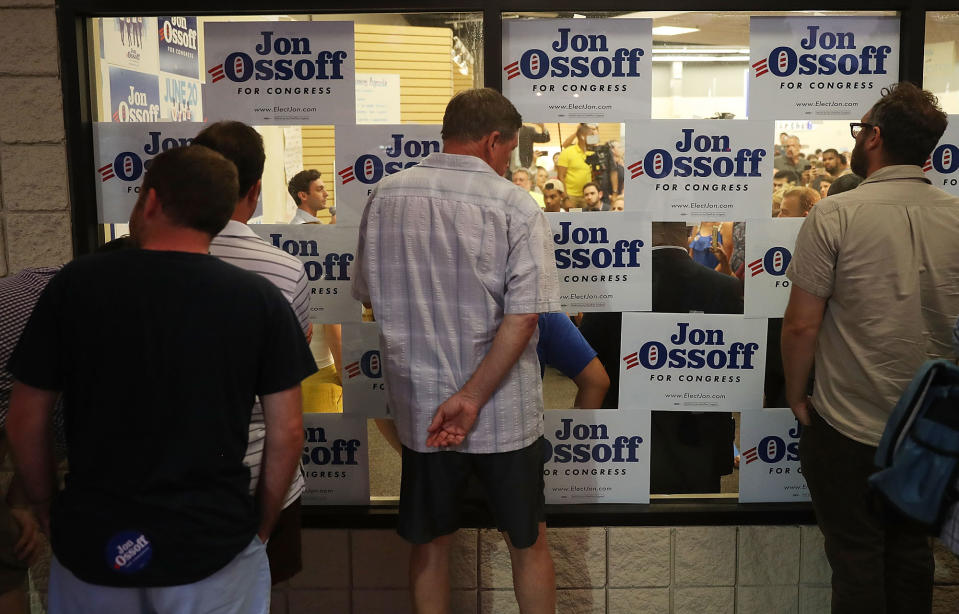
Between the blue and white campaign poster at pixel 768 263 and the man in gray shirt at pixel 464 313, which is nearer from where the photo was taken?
the man in gray shirt at pixel 464 313

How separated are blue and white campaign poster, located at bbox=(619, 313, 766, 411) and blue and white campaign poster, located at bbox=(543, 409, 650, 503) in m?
0.13

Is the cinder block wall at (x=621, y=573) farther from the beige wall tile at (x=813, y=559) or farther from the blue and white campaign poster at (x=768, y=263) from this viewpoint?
the blue and white campaign poster at (x=768, y=263)

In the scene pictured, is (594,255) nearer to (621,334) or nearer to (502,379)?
(621,334)

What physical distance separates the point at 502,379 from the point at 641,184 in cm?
112

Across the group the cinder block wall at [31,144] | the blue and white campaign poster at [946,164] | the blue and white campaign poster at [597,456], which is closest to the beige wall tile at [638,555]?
the blue and white campaign poster at [597,456]

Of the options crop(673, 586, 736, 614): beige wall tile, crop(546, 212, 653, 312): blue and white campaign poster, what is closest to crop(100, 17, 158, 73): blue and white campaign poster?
crop(546, 212, 653, 312): blue and white campaign poster

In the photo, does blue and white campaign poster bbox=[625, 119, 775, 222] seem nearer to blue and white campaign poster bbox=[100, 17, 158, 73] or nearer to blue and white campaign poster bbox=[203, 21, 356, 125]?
blue and white campaign poster bbox=[203, 21, 356, 125]

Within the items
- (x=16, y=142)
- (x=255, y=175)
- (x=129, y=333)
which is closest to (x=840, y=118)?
(x=255, y=175)

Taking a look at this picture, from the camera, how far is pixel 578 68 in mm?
3051

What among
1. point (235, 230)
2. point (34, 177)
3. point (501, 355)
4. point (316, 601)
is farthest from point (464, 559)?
point (34, 177)

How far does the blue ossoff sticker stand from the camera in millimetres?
1558

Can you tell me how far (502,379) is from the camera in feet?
7.79

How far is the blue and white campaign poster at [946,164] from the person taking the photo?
10.1 feet

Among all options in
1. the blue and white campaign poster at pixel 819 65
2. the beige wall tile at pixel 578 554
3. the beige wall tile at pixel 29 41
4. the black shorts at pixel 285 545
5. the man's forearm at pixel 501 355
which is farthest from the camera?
the beige wall tile at pixel 578 554
